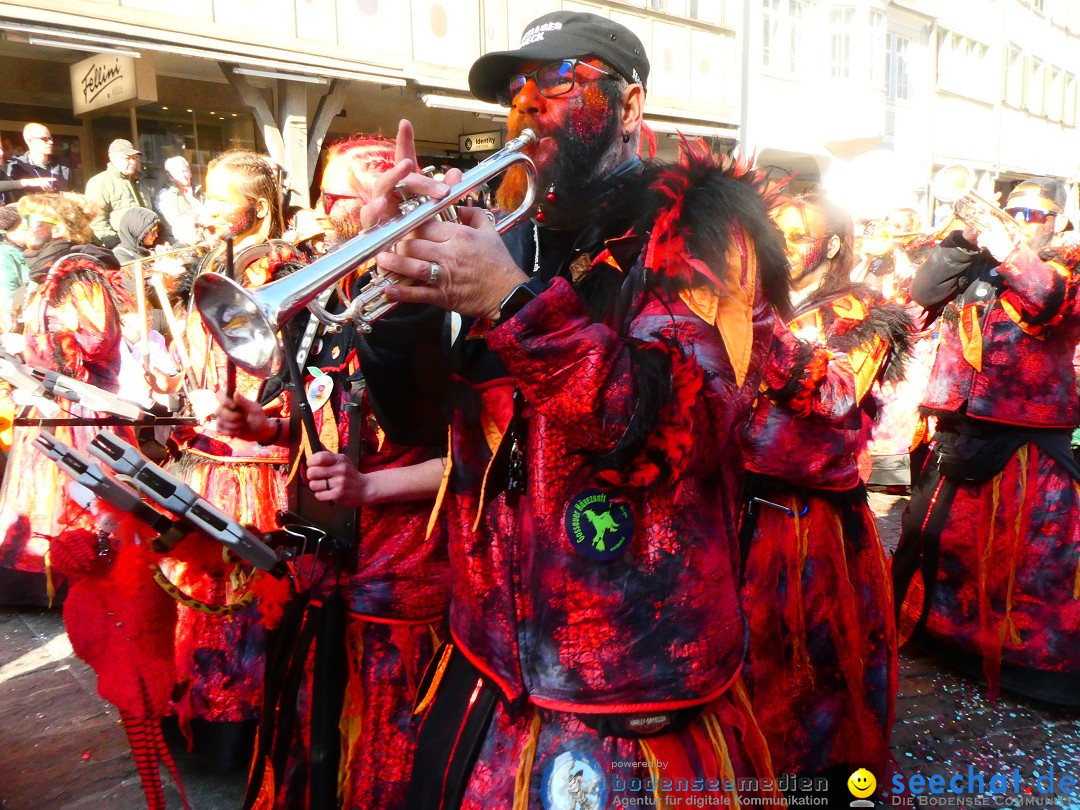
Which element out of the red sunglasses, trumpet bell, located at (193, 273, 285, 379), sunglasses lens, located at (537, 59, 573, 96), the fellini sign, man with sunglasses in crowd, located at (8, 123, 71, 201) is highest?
the fellini sign

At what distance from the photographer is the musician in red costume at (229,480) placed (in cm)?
313

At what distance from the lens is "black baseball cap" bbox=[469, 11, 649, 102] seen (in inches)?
65.1

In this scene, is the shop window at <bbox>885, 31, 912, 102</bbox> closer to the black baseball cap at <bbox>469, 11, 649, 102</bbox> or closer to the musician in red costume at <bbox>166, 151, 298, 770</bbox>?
the musician in red costume at <bbox>166, 151, 298, 770</bbox>

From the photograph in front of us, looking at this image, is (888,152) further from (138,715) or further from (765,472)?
(138,715)

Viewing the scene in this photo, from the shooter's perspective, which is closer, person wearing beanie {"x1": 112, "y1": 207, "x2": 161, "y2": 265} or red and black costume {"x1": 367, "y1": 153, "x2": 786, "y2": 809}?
red and black costume {"x1": 367, "y1": 153, "x2": 786, "y2": 809}

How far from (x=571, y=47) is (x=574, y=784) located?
4.33ft

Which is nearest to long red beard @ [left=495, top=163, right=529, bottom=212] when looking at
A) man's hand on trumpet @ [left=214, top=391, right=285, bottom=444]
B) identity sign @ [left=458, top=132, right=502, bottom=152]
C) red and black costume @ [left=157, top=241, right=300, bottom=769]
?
man's hand on trumpet @ [left=214, top=391, right=285, bottom=444]

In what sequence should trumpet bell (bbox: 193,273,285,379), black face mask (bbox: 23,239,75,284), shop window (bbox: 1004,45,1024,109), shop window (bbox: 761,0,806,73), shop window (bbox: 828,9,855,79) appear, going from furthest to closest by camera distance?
shop window (bbox: 1004,45,1024,109) < shop window (bbox: 828,9,855,79) < shop window (bbox: 761,0,806,73) < black face mask (bbox: 23,239,75,284) < trumpet bell (bbox: 193,273,285,379)

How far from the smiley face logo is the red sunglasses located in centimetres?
281

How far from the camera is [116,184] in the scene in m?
8.16

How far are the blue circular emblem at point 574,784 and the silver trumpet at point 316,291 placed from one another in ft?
2.62

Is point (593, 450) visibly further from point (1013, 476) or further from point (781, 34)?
point (781, 34)

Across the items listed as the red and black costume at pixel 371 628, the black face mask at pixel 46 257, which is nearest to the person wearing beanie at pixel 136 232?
the black face mask at pixel 46 257

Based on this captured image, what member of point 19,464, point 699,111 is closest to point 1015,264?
point 19,464
